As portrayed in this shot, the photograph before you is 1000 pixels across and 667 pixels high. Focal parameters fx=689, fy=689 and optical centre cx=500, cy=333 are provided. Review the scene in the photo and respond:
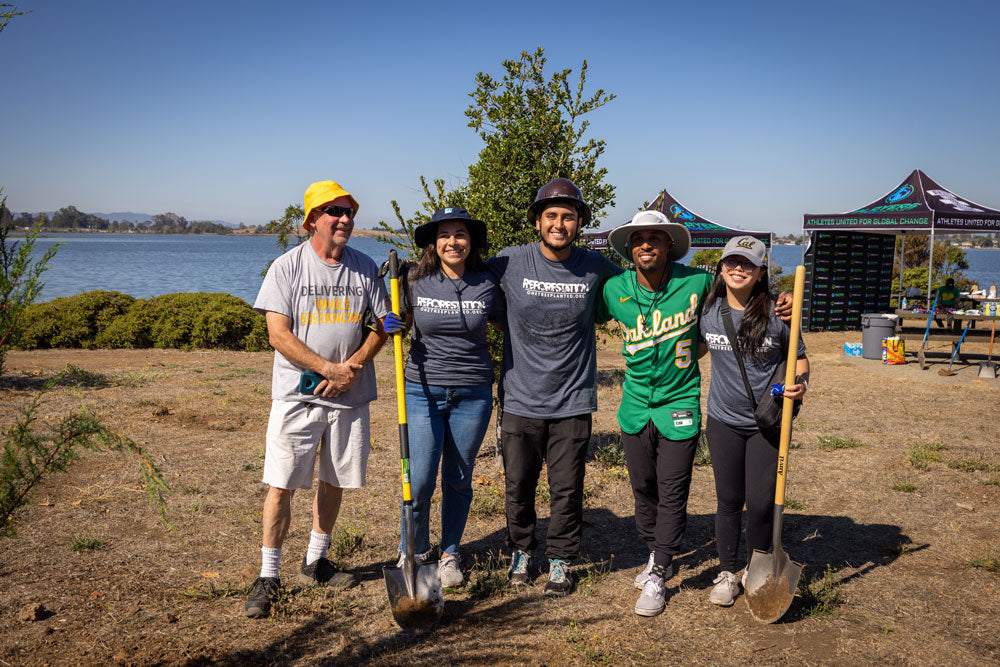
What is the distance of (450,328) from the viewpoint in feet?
13.6

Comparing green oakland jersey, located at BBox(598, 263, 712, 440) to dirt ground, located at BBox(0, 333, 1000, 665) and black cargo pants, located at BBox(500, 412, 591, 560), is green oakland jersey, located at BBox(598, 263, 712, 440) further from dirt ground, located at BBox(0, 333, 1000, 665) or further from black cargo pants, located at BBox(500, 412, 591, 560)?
dirt ground, located at BBox(0, 333, 1000, 665)

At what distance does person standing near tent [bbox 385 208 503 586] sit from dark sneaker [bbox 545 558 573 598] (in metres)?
0.78

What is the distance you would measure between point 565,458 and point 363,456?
124 cm

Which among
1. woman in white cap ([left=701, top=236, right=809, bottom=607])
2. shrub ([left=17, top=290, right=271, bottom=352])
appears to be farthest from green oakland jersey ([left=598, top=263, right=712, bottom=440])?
shrub ([left=17, top=290, right=271, bottom=352])

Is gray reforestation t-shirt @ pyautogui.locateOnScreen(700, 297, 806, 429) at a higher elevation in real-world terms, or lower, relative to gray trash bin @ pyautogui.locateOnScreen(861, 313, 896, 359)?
higher

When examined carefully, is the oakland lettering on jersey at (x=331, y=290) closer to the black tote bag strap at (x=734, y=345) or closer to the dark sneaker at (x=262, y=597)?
the dark sneaker at (x=262, y=597)

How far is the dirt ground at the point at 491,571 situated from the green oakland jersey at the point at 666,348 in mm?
1216

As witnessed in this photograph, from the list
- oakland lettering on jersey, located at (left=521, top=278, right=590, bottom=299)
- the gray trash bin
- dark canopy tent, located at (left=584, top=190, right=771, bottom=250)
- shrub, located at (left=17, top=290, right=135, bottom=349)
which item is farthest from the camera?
dark canopy tent, located at (left=584, top=190, right=771, bottom=250)

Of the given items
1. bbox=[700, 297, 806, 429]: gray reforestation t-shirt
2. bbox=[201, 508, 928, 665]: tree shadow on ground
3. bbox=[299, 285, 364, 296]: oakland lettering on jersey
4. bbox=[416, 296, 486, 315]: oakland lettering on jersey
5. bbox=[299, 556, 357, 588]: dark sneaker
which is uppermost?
bbox=[299, 285, 364, 296]: oakland lettering on jersey

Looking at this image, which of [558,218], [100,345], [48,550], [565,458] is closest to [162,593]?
[48,550]

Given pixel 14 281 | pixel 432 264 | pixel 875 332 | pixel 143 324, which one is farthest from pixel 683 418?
pixel 143 324

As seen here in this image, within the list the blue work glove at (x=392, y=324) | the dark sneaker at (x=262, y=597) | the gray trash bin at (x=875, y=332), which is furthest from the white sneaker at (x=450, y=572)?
the gray trash bin at (x=875, y=332)

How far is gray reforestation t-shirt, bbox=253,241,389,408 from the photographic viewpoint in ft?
12.9

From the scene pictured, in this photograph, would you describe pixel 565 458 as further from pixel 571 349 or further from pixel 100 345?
pixel 100 345
